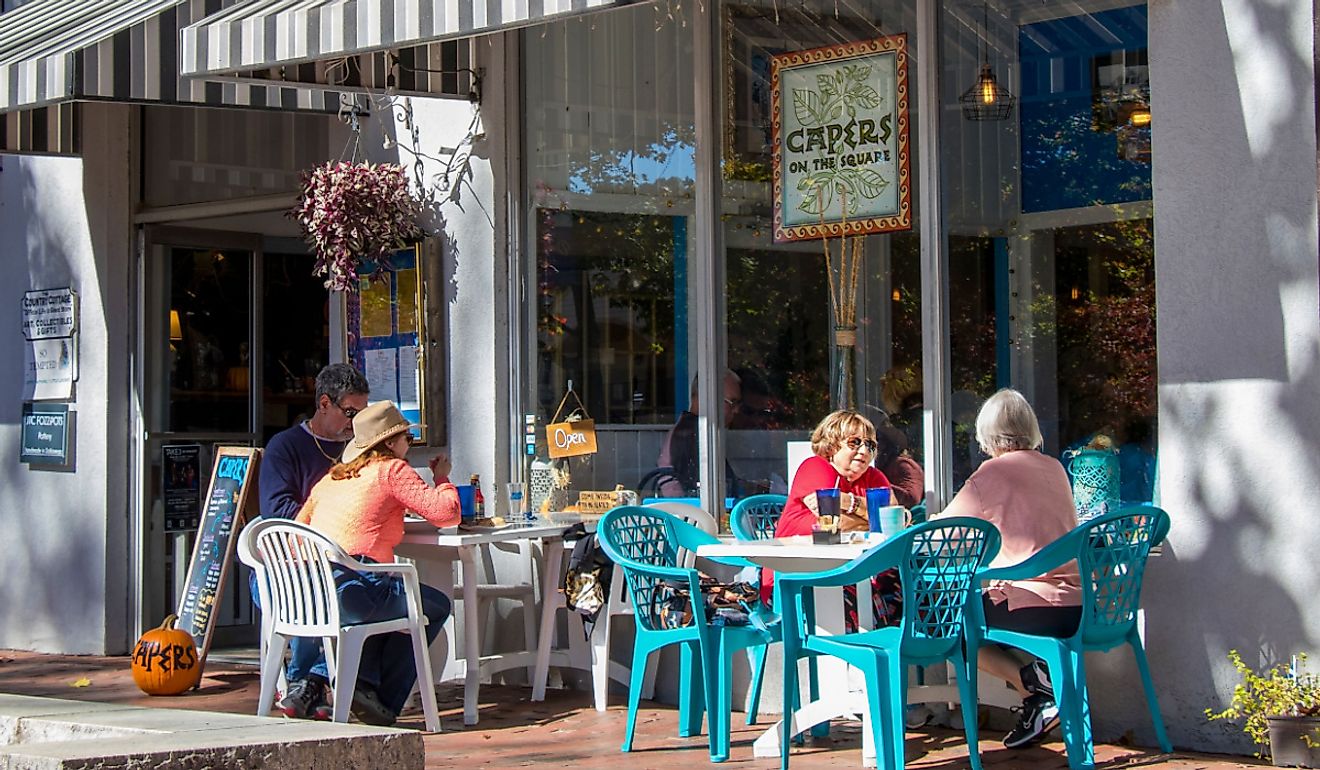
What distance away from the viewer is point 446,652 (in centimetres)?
800

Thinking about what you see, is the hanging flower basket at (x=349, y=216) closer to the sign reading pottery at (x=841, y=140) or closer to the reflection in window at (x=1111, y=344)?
the sign reading pottery at (x=841, y=140)

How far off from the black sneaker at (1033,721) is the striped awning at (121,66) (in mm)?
4338

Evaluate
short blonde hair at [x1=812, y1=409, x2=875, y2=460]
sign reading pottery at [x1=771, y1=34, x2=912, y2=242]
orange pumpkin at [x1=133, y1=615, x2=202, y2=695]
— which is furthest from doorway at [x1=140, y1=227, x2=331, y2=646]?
short blonde hair at [x1=812, y1=409, x2=875, y2=460]

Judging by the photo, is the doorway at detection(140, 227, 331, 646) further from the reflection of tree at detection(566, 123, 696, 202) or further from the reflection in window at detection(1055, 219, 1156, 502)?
the reflection in window at detection(1055, 219, 1156, 502)

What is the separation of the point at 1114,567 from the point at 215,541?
15.1 feet

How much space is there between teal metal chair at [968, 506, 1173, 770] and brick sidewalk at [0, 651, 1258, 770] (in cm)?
22

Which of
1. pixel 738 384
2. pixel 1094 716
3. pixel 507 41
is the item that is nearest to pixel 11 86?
pixel 507 41

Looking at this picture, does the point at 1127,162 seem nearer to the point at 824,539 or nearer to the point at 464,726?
the point at 824,539

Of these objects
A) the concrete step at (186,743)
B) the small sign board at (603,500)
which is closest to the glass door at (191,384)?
the small sign board at (603,500)

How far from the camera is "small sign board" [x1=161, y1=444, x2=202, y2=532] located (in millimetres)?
9883

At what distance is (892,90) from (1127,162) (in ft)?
3.51

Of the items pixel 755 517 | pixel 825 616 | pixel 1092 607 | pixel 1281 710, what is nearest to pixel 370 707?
pixel 755 517

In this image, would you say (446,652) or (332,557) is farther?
(446,652)

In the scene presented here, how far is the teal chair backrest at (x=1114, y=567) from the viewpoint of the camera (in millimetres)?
5965
